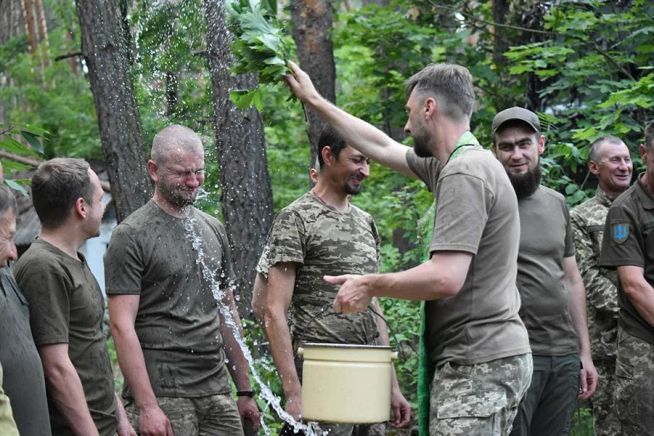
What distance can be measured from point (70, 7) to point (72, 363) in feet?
53.0

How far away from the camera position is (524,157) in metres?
6.35

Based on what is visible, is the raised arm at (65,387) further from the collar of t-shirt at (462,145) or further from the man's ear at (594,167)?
the man's ear at (594,167)

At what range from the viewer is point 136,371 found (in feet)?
17.7

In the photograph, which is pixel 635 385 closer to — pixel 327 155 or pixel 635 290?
pixel 635 290

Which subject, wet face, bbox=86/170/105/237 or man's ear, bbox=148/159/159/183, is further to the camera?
man's ear, bbox=148/159/159/183

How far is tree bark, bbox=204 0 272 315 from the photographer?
9328 mm

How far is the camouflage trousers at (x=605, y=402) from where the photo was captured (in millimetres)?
7531

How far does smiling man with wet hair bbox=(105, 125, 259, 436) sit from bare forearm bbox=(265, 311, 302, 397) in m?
0.29

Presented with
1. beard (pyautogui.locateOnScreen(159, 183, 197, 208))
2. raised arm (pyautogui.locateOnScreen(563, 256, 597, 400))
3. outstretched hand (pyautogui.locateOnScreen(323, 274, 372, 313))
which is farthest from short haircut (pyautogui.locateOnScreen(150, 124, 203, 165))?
raised arm (pyautogui.locateOnScreen(563, 256, 597, 400))

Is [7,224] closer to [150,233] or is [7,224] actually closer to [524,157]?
[150,233]

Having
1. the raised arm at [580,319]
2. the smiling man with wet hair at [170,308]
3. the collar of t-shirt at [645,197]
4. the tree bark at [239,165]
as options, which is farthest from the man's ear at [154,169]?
the tree bark at [239,165]

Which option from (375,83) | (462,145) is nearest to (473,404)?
(462,145)

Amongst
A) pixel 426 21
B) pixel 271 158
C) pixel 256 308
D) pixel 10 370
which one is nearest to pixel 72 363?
pixel 10 370

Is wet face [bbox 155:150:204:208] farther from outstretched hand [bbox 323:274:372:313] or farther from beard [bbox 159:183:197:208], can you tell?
outstretched hand [bbox 323:274:372:313]
